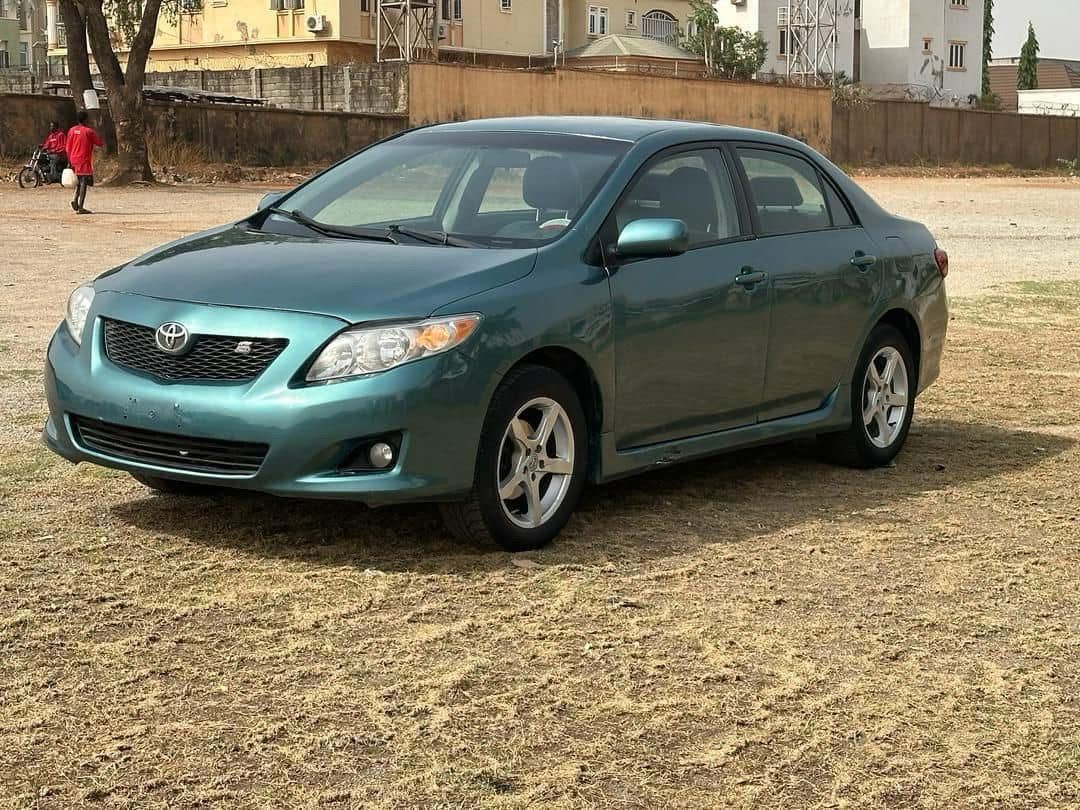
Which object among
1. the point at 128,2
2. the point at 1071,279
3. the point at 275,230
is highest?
the point at 128,2

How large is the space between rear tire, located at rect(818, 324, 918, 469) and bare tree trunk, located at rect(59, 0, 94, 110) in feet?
119

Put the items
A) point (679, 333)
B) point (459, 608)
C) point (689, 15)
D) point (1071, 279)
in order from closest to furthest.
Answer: point (459, 608) < point (679, 333) < point (1071, 279) < point (689, 15)

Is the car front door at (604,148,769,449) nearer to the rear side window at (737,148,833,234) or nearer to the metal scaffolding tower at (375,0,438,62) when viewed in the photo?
the rear side window at (737,148,833,234)

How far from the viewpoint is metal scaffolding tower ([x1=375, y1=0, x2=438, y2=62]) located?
213 feet

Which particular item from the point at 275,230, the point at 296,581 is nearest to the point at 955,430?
the point at 275,230

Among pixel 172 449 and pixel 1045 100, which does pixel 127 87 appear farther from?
pixel 1045 100

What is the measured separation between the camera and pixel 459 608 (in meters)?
5.85

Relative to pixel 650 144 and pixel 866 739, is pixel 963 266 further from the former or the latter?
pixel 866 739

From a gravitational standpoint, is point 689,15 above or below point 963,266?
above

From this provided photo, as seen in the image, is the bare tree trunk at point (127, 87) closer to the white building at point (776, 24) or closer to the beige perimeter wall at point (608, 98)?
the beige perimeter wall at point (608, 98)

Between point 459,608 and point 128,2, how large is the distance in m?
41.5

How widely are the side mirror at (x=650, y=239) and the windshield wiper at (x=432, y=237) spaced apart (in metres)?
0.58

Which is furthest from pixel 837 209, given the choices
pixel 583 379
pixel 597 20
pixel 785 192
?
pixel 597 20

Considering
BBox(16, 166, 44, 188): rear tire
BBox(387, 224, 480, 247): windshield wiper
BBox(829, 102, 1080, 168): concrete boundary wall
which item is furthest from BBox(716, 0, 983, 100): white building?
BBox(387, 224, 480, 247): windshield wiper
